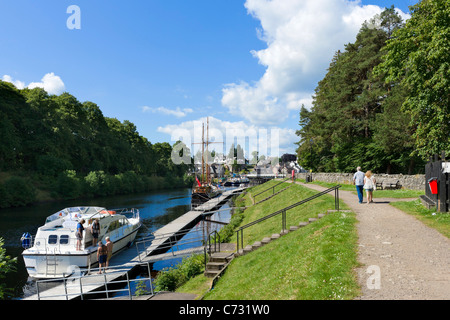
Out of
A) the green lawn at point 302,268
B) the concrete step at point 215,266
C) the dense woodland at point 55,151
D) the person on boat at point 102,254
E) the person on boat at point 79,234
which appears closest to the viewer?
the green lawn at point 302,268

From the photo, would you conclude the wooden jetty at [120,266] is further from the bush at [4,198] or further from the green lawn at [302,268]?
the bush at [4,198]

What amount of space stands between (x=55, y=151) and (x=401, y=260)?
71011mm

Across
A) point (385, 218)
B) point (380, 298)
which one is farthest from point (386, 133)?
point (380, 298)

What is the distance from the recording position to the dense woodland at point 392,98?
16.4 meters

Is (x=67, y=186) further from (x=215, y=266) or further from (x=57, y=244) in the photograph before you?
(x=215, y=266)

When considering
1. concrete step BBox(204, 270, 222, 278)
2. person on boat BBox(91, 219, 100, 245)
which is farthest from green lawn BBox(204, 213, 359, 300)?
person on boat BBox(91, 219, 100, 245)

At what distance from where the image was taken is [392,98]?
98.2ft

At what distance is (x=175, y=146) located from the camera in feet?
433

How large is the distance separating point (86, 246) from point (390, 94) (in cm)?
3385

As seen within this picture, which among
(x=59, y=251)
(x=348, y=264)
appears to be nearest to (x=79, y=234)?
(x=59, y=251)

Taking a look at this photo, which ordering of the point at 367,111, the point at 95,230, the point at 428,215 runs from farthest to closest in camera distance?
the point at 367,111 < the point at 95,230 < the point at 428,215

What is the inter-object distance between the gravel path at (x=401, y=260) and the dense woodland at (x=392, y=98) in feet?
27.3

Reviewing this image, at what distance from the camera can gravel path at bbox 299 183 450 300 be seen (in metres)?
6.20

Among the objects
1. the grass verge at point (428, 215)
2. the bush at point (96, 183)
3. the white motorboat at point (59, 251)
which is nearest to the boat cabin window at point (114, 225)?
the white motorboat at point (59, 251)
